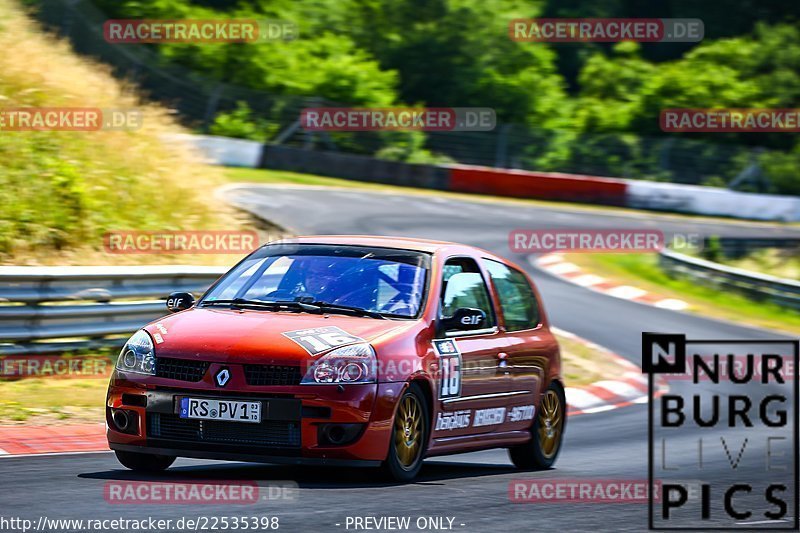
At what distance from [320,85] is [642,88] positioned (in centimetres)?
1203

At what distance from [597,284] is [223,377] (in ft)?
55.4

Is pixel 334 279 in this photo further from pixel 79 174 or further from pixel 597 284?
pixel 597 284

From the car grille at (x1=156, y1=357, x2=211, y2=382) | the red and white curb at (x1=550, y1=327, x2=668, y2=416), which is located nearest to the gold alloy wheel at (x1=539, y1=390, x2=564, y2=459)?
the car grille at (x1=156, y1=357, x2=211, y2=382)

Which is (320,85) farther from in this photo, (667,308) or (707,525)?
(707,525)

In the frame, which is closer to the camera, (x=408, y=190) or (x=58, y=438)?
(x=58, y=438)

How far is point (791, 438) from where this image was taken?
11531mm

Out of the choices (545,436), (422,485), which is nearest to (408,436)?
(422,485)

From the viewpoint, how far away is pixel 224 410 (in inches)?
273

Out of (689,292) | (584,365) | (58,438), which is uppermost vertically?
(58,438)

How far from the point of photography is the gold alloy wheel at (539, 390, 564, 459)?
9.34 m

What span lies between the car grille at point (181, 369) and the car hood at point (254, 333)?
32 mm

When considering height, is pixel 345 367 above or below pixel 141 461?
above

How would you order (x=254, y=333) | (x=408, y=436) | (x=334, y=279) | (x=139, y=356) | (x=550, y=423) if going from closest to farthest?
(x=254, y=333)
(x=139, y=356)
(x=408, y=436)
(x=334, y=279)
(x=550, y=423)

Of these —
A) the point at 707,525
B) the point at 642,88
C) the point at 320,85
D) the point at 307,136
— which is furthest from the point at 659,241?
the point at 707,525
